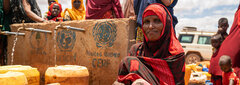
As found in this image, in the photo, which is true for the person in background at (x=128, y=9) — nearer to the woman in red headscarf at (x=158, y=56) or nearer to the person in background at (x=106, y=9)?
the person in background at (x=106, y=9)

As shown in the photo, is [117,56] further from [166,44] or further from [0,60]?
[0,60]

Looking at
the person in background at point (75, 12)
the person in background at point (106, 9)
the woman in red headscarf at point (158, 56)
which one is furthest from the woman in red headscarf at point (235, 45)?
the person in background at point (75, 12)

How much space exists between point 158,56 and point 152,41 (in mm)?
149

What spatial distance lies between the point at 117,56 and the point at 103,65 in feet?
0.90

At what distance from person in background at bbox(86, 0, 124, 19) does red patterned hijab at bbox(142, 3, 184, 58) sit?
6.13ft

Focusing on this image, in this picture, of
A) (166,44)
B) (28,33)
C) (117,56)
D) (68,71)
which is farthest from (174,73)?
(28,33)

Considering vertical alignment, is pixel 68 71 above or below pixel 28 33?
below

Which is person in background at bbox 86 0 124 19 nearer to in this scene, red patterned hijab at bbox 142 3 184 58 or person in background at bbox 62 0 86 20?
person in background at bbox 62 0 86 20

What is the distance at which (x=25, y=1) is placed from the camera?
3.79m

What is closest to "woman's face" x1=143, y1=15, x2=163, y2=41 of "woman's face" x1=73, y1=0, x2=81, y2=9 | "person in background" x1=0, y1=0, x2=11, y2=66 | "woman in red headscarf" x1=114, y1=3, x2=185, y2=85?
"woman in red headscarf" x1=114, y1=3, x2=185, y2=85

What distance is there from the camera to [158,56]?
1.87 meters

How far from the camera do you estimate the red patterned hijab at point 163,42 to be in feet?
6.08

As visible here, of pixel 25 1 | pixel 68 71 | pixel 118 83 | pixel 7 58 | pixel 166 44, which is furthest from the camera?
pixel 7 58

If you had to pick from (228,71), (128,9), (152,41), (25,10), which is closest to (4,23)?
(25,10)
